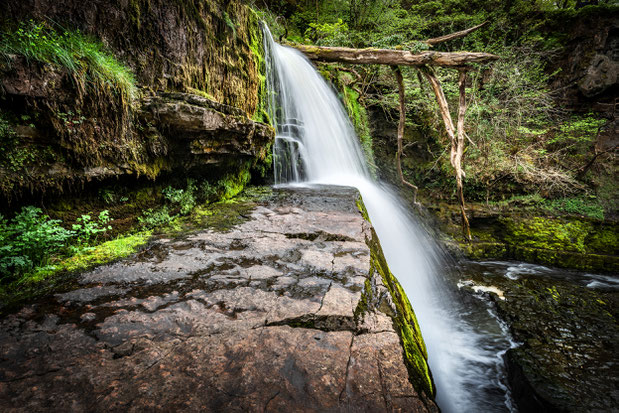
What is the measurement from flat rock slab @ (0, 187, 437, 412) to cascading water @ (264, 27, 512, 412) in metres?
2.19

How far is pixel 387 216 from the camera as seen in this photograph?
6121 mm

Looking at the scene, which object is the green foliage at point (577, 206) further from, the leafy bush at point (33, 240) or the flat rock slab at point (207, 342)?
the leafy bush at point (33, 240)

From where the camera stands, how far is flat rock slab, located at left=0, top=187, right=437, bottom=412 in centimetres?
104

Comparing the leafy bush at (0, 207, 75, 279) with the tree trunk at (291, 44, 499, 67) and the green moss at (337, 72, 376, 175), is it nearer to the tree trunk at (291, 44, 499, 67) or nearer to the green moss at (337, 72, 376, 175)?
the tree trunk at (291, 44, 499, 67)

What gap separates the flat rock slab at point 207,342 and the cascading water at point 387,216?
2185 mm

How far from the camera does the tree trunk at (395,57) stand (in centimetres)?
502

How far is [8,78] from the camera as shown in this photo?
1.92 m

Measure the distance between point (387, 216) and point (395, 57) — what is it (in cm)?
376

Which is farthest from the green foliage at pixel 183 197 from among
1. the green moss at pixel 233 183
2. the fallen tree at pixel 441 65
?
the fallen tree at pixel 441 65

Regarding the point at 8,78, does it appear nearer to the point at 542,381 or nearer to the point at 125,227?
the point at 125,227

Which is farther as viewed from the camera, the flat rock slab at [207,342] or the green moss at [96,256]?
the green moss at [96,256]

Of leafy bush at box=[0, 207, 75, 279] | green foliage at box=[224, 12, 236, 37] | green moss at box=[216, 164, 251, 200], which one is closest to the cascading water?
green moss at box=[216, 164, 251, 200]

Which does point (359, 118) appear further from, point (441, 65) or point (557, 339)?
point (557, 339)

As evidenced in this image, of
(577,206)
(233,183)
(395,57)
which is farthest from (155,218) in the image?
(577,206)
